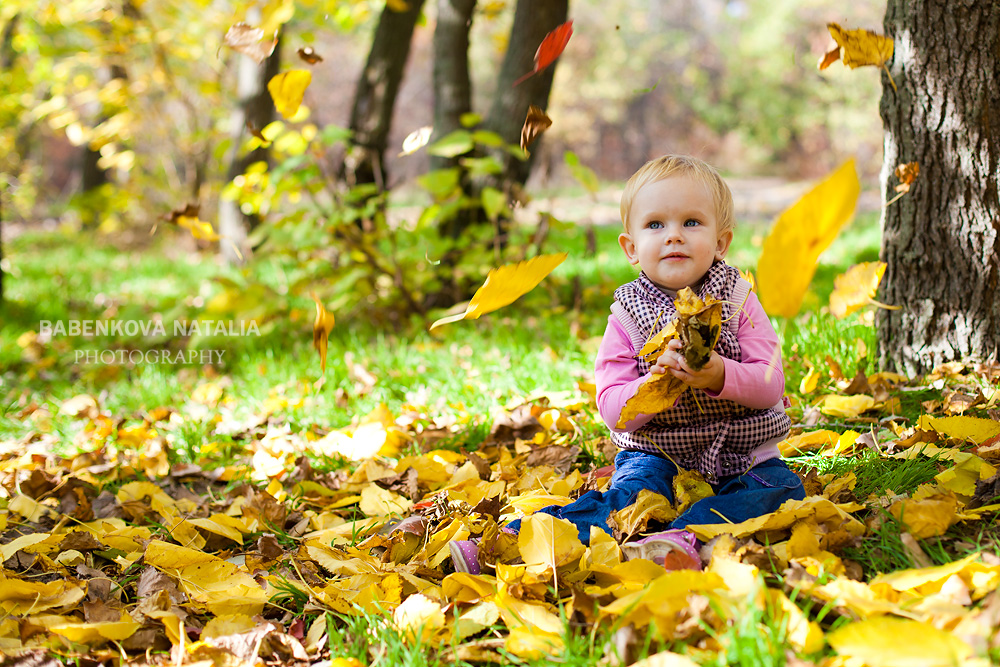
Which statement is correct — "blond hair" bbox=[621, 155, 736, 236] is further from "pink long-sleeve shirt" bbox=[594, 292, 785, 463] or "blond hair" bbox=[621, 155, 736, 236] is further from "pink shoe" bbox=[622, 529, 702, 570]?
"pink shoe" bbox=[622, 529, 702, 570]

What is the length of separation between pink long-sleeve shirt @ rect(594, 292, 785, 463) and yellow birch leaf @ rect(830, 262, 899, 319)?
1.46 feet

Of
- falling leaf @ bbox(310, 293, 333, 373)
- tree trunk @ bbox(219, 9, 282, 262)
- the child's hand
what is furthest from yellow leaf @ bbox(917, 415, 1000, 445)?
tree trunk @ bbox(219, 9, 282, 262)

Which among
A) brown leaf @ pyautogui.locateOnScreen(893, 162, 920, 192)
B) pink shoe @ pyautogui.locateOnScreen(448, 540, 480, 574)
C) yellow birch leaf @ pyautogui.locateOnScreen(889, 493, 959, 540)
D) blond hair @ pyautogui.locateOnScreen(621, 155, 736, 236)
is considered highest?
brown leaf @ pyautogui.locateOnScreen(893, 162, 920, 192)

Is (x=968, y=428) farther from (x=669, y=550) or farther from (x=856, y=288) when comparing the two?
(x=669, y=550)

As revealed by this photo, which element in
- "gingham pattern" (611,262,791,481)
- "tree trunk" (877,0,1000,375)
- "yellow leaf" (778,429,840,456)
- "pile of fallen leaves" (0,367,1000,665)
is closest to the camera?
"pile of fallen leaves" (0,367,1000,665)

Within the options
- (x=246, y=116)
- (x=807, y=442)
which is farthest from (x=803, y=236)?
(x=246, y=116)

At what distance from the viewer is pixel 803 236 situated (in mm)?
893

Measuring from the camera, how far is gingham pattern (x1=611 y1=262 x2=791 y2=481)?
5.23ft

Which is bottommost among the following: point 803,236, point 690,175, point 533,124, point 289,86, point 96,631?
point 96,631

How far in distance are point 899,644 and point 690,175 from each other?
0.95 metres

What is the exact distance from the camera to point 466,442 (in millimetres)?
Result: 2283

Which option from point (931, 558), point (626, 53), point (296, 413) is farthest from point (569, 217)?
point (626, 53)

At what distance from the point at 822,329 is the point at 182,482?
2174mm

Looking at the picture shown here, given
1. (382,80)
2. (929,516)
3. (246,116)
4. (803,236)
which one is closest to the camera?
(803,236)
